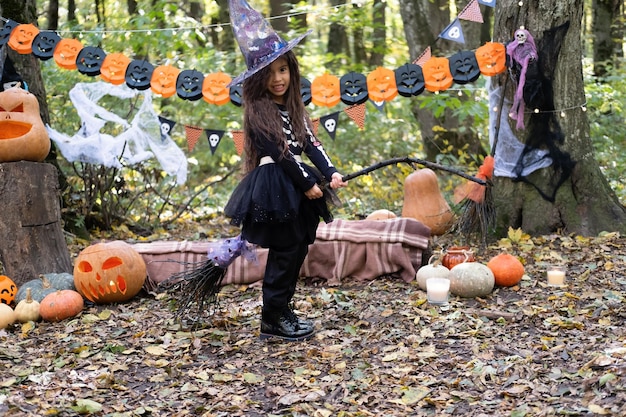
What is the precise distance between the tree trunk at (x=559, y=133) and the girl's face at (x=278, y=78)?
270cm

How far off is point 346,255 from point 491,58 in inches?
84.5

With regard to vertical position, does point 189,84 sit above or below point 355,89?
above

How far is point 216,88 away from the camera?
20.6 feet

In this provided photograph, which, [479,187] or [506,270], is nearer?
[506,270]

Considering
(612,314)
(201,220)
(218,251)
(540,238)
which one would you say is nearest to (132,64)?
(218,251)

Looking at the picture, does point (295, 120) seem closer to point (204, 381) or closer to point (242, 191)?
point (242, 191)

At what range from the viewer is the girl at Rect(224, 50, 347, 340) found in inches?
166

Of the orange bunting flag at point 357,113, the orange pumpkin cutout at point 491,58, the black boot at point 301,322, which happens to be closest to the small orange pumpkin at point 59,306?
the black boot at point 301,322

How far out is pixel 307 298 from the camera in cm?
544

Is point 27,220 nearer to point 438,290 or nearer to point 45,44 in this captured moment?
point 45,44

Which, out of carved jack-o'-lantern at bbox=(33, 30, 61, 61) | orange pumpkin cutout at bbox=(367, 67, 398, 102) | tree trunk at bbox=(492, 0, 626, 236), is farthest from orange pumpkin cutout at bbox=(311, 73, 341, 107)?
carved jack-o'-lantern at bbox=(33, 30, 61, 61)

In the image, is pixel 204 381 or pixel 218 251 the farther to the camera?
pixel 218 251

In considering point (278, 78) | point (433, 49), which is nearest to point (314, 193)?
point (278, 78)

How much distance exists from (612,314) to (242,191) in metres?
2.52
